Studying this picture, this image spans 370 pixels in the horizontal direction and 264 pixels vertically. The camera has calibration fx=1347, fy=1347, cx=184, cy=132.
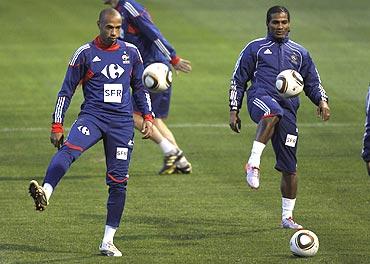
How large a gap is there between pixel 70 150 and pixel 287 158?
8.77 feet

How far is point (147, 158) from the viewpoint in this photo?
19.8m

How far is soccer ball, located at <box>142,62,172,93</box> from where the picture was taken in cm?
1686

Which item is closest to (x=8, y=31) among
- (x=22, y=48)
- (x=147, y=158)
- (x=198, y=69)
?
(x=22, y=48)

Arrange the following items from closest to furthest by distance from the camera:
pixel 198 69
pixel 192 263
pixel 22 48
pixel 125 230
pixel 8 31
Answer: pixel 192 263, pixel 125 230, pixel 198 69, pixel 22 48, pixel 8 31

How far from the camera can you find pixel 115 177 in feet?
42.7

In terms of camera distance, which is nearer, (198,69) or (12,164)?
(12,164)

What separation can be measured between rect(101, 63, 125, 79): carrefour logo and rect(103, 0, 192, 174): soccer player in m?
4.79

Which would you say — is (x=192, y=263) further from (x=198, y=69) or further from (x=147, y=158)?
(x=198, y=69)

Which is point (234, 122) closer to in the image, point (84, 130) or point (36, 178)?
point (84, 130)

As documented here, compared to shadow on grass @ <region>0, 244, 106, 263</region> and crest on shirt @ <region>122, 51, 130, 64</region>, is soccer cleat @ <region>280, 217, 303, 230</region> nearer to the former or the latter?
shadow on grass @ <region>0, 244, 106, 263</region>

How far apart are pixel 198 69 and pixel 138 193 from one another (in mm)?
13827

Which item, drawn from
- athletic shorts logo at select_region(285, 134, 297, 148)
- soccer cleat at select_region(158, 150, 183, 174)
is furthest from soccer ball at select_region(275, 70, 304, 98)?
soccer cleat at select_region(158, 150, 183, 174)

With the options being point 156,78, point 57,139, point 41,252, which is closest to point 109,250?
point 41,252

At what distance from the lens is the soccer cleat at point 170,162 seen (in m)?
18.3
